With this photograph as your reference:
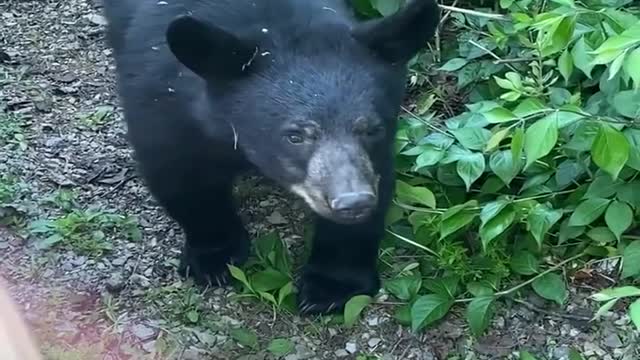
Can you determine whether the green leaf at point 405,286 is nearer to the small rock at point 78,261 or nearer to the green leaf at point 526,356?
the green leaf at point 526,356

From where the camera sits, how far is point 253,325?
439 cm

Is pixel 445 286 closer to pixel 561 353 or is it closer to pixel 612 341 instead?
pixel 561 353

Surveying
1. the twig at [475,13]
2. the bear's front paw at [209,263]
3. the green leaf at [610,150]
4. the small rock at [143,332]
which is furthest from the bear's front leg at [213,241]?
the green leaf at [610,150]

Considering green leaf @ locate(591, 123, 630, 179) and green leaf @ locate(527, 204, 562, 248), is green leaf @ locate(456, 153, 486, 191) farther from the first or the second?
green leaf @ locate(591, 123, 630, 179)

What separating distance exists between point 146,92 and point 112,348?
87cm

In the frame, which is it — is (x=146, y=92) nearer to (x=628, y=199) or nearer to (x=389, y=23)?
(x=389, y=23)

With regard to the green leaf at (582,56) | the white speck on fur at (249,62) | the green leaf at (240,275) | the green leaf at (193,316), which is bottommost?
the green leaf at (193,316)

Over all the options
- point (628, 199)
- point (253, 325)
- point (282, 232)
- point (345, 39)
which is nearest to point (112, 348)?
point (253, 325)

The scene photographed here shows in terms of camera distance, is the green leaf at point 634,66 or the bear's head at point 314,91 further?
the bear's head at point 314,91

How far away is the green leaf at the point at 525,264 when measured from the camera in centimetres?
439

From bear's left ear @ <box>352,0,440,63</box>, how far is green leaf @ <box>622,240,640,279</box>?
3.42 feet

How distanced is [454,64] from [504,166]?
753mm

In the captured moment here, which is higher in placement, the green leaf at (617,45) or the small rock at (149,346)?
the green leaf at (617,45)

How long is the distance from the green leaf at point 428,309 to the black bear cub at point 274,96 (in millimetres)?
293
